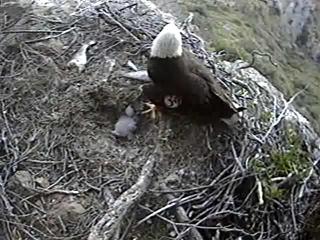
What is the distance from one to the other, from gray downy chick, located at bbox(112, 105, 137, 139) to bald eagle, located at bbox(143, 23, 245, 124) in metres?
0.09

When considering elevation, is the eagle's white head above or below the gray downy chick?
above

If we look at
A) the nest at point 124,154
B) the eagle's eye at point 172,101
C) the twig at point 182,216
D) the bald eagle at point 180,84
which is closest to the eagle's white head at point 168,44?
the bald eagle at point 180,84

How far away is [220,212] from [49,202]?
64 cm

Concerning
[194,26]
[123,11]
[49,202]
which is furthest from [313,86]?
[49,202]

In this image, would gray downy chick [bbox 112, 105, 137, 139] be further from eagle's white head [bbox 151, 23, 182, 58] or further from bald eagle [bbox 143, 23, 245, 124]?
eagle's white head [bbox 151, 23, 182, 58]

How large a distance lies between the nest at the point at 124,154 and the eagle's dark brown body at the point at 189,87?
9 centimetres

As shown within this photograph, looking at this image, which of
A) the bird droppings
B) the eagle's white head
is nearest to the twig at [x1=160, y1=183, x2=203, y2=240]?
the eagle's white head

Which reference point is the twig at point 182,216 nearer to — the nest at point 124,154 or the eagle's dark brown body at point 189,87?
the nest at point 124,154

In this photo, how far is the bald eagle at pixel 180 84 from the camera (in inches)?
118

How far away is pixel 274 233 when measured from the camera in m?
2.99

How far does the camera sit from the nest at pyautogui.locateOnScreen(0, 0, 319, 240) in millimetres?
2955

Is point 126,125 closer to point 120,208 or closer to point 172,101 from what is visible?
point 172,101

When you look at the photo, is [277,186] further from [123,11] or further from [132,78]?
[123,11]

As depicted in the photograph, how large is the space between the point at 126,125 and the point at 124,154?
133 mm
